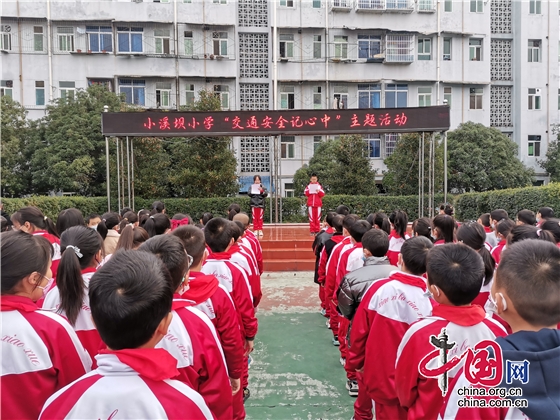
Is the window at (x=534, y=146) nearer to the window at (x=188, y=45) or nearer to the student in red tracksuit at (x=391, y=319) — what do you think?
the window at (x=188, y=45)

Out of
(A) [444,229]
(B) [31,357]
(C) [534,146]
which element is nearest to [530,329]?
(B) [31,357]

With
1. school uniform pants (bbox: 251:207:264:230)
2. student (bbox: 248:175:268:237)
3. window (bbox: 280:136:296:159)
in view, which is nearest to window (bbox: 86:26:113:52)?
window (bbox: 280:136:296:159)

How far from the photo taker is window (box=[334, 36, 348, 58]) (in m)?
20.3

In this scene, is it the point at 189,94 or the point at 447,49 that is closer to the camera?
the point at 189,94

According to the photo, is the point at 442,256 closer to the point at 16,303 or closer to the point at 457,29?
the point at 16,303

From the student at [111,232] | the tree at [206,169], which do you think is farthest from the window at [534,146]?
the student at [111,232]

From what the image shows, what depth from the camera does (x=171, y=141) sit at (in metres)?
16.3

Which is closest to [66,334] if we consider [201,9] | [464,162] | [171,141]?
[171,141]

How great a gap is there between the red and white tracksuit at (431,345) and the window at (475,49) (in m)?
23.3

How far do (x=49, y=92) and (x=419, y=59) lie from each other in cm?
1881

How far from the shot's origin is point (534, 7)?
20609 millimetres

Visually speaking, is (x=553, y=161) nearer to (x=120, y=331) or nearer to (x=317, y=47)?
(x=317, y=47)

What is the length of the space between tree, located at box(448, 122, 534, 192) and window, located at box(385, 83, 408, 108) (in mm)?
3983

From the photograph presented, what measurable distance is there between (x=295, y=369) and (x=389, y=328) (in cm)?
171
